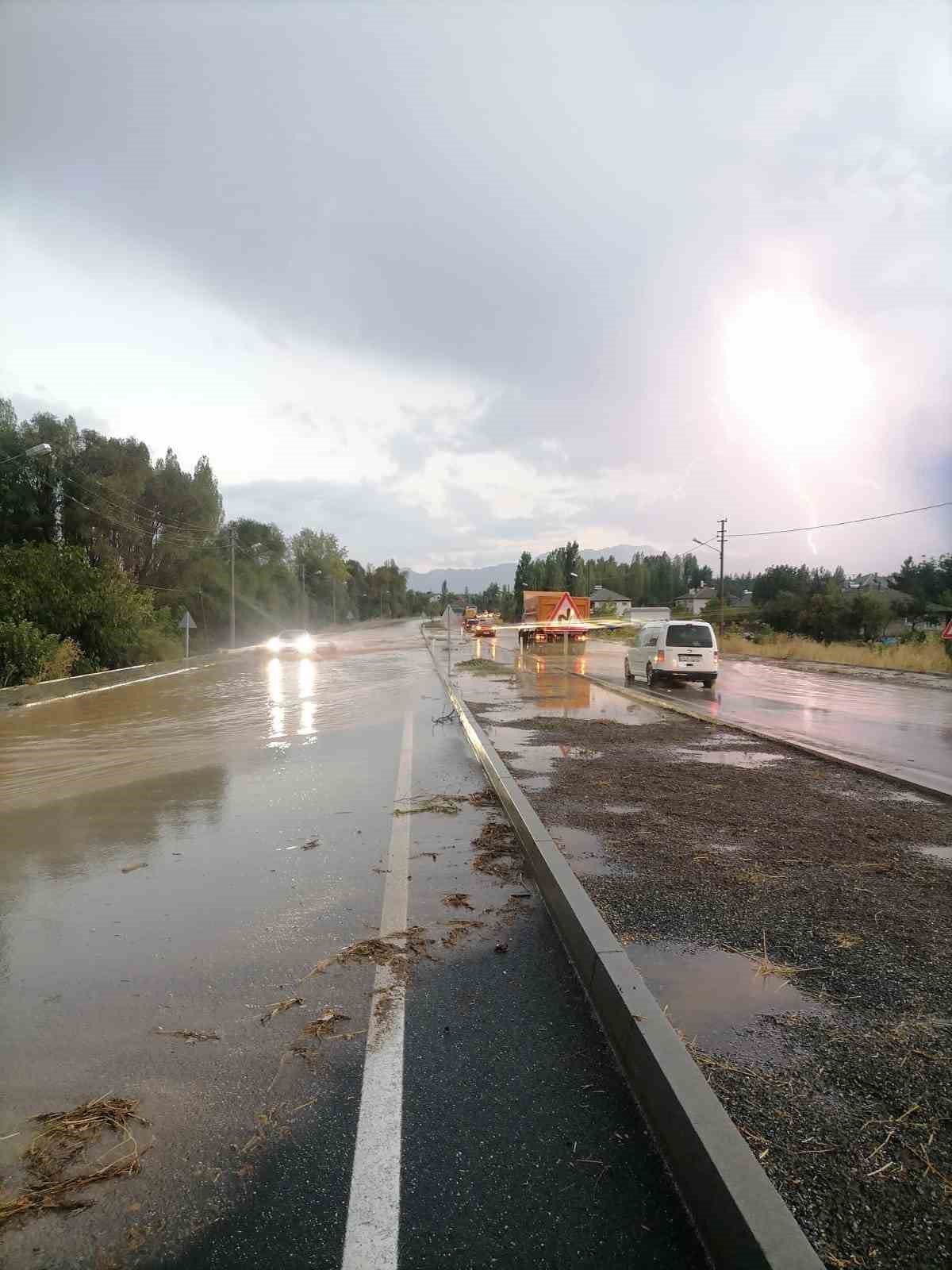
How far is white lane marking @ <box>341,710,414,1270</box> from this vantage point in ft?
7.49

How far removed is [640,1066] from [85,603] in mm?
26227

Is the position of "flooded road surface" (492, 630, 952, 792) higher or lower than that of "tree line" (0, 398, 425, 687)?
lower

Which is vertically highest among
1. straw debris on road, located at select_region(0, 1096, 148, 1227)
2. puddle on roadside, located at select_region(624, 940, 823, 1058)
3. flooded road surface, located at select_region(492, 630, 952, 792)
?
puddle on roadside, located at select_region(624, 940, 823, 1058)

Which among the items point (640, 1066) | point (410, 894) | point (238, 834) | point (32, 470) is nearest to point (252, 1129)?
point (640, 1066)

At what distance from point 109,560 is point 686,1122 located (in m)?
38.3

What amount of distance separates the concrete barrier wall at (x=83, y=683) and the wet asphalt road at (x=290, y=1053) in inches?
491

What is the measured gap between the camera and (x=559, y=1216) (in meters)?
2.38

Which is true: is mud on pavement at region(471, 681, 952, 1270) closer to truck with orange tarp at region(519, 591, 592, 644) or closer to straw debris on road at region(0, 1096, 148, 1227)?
straw debris on road at region(0, 1096, 148, 1227)

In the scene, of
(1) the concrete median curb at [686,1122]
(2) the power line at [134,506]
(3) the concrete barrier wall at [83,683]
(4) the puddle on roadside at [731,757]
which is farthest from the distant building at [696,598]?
(1) the concrete median curb at [686,1122]

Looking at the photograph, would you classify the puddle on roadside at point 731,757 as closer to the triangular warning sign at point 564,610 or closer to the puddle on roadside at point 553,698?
the puddle on roadside at point 553,698

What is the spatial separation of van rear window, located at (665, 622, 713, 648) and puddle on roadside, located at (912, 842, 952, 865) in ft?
48.0

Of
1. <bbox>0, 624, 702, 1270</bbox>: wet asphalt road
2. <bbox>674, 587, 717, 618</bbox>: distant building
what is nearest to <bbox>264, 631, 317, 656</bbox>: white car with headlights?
<bbox>0, 624, 702, 1270</bbox>: wet asphalt road

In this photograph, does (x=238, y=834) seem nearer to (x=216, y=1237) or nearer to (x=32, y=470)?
(x=216, y=1237)

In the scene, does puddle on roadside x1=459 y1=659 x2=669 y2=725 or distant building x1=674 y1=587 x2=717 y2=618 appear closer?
puddle on roadside x1=459 y1=659 x2=669 y2=725
